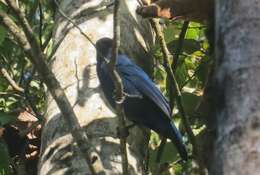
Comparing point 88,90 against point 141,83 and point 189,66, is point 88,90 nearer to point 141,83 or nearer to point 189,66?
point 141,83

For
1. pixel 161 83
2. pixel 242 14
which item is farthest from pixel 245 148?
pixel 161 83

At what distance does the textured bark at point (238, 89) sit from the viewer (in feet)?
3.41

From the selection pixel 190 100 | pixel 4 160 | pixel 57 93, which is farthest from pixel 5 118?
pixel 57 93

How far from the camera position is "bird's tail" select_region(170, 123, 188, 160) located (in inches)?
116

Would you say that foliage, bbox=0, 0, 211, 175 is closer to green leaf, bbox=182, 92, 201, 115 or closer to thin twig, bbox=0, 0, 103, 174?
green leaf, bbox=182, 92, 201, 115

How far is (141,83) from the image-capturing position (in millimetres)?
3328

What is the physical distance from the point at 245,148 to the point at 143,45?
1.97 m

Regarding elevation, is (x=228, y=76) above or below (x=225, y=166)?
above

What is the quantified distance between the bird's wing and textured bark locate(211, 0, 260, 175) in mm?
1790

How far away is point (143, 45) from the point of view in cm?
298

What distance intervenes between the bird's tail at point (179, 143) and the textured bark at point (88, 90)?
249 millimetres

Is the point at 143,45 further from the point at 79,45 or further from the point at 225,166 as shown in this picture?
the point at 225,166

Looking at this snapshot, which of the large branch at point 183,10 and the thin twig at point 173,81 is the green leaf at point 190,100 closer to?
the thin twig at point 173,81

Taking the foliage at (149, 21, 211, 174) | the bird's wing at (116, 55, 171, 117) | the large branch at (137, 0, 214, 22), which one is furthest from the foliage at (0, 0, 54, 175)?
the large branch at (137, 0, 214, 22)
